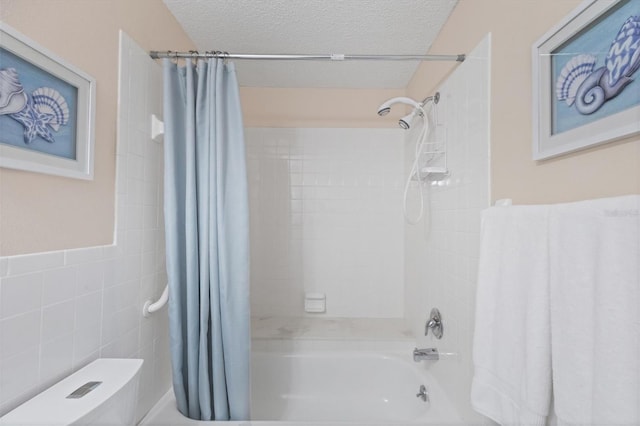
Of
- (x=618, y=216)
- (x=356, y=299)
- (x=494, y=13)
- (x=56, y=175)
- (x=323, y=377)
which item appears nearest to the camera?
(x=618, y=216)

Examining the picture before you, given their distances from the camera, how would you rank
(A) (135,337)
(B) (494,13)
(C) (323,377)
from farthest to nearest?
(C) (323,377) → (A) (135,337) → (B) (494,13)

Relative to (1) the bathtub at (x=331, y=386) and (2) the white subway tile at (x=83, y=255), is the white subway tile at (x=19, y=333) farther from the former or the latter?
(1) the bathtub at (x=331, y=386)

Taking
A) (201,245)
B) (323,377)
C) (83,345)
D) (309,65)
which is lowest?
(323,377)

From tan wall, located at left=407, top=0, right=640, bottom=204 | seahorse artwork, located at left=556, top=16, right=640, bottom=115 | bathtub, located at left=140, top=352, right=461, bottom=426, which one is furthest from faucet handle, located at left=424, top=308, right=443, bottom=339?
seahorse artwork, located at left=556, top=16, right=640, bottom=115

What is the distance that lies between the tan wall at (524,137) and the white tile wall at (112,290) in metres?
1.40

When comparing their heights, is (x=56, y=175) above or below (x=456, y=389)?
above

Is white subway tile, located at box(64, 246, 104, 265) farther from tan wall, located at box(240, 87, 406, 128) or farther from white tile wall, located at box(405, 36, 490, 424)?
tan wall, located at box(240, 87, 406, 128)

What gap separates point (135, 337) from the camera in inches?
46.8

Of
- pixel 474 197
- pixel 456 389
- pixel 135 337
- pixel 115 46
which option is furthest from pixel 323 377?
pixel 115 46

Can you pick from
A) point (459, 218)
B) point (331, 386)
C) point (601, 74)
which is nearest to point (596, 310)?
point (601, 74)

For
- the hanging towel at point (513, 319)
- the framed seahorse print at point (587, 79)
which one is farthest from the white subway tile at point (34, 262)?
the framed seahorse print at point (587, 79)

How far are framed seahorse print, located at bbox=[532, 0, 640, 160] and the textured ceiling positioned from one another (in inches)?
33.8

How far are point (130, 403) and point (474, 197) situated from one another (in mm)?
1391

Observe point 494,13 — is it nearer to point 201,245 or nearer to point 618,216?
point 618,216
